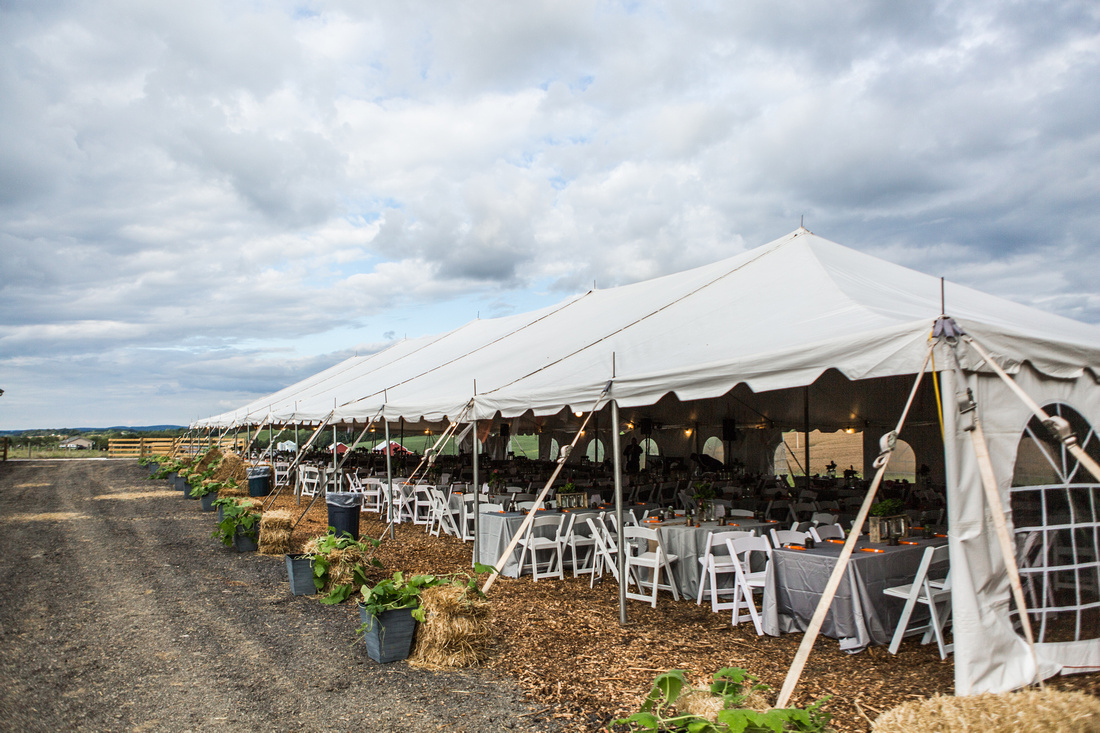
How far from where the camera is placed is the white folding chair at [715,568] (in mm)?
5671

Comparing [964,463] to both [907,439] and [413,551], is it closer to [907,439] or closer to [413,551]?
[413,551]

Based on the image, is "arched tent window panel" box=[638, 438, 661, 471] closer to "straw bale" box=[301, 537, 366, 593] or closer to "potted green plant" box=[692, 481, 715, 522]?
"potted green plant" box=[692, 481, 715, 522]

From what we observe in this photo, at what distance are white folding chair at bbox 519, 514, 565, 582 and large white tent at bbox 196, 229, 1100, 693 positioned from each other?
125 cm

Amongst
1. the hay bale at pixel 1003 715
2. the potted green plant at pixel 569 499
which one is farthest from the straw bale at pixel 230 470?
the hay bale at pixel 1003 715

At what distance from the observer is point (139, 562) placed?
8422 millimetres

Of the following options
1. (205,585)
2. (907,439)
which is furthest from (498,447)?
(205,585)

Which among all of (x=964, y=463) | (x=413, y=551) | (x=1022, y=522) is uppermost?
(x=964, y=463)

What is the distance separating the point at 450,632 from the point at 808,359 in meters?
2.99

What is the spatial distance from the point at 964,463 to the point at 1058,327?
14.5 ft

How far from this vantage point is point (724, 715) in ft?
8.19

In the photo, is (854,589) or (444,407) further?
(444,407)

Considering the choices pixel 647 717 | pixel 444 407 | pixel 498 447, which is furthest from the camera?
pixel 498 447

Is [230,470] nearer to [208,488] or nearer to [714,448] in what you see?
[208,488]

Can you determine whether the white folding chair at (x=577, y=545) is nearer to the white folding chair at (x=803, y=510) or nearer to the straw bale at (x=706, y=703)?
the white folding chair at (x=803, y=510)
